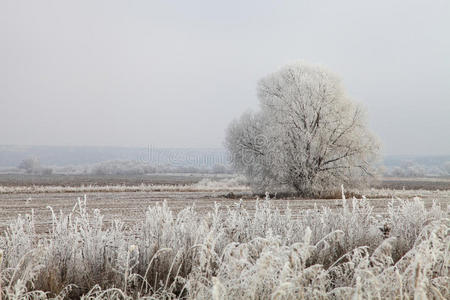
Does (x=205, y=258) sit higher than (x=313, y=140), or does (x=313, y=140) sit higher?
(x=313, y=140)

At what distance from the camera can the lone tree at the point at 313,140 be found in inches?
1019

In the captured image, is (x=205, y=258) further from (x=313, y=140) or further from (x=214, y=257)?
(x=313, y=140)

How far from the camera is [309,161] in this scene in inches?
1021

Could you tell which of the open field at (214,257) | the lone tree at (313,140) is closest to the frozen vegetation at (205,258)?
the open field at (214,257)

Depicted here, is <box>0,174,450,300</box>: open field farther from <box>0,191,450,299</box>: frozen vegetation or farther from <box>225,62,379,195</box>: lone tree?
<box>225,62,379,195</box>: lone tree

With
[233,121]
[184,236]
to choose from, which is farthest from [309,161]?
[184,236]

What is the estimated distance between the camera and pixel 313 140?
84.2ft

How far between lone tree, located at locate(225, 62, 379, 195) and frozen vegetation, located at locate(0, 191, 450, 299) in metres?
17.9

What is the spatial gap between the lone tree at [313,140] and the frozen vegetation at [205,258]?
17868mm

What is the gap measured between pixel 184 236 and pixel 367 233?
328cm

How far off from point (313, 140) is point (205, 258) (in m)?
21.8

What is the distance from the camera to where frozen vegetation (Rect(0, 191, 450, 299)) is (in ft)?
14.1

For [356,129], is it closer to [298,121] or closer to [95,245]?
[298,121]

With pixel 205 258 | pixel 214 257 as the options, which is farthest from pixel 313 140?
pixel 205 258
